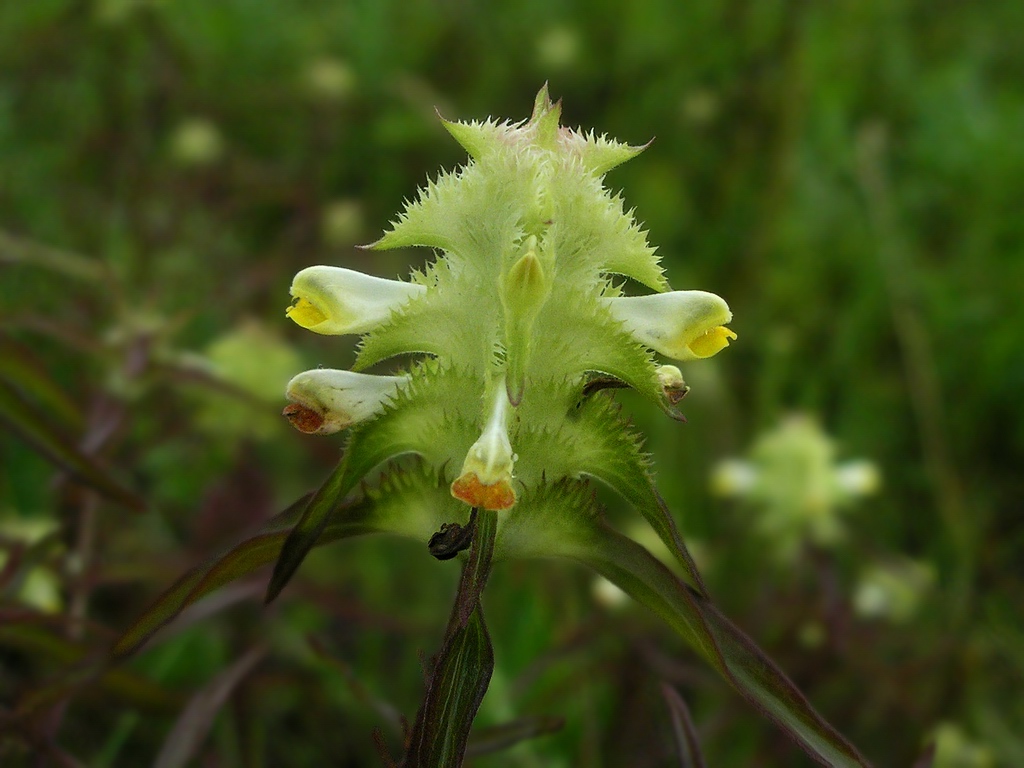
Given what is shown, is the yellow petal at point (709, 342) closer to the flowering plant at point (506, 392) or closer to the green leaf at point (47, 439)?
the flowering plant at point (506, 392)

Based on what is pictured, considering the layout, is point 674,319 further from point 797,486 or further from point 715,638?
point 797,486

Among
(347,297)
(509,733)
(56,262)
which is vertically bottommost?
(509,733)

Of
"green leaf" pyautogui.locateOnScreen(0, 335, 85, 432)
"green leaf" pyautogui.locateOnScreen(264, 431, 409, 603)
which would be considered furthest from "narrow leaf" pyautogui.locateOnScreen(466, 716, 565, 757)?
"green leaf" pyautogui.locateOnScreen(0, 335, 85, 432)

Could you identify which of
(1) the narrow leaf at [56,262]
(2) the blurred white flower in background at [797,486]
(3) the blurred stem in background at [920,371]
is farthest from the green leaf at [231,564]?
(3) the blurred stem in background at [920,371]

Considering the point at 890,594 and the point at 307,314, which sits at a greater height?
the point at 890,594

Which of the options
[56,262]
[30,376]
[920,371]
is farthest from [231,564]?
[920,371]

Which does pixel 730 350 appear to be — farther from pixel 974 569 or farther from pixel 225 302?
pixel 225 302

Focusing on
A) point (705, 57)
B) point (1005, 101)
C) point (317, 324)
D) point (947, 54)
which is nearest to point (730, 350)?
point (705, 57)
